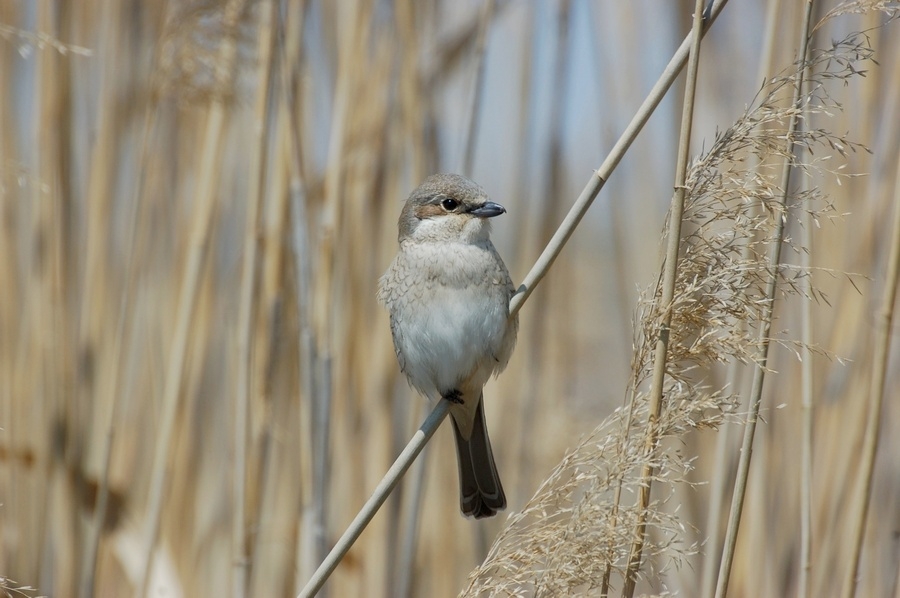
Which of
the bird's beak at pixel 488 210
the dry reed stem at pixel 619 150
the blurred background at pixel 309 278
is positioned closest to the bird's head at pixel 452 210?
the bird's beak at pixel 488 210

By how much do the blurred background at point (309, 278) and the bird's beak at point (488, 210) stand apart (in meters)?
0.22

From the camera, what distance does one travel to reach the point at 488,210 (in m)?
1.98

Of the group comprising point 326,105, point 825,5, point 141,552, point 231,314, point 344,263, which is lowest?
point 141,552

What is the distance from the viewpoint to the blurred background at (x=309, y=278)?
2113 mm

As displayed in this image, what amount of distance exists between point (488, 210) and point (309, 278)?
526 millimetres

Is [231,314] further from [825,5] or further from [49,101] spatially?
[825,5]

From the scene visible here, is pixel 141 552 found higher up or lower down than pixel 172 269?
lower down

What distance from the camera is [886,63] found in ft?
A: 6.83

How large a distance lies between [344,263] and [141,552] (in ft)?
3.16

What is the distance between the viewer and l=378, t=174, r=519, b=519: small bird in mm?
1982

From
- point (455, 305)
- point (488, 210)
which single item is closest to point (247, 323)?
point (455, 305)

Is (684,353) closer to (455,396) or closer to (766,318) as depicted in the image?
(766,318)

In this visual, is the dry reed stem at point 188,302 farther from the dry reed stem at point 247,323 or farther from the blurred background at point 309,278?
the dry reed stem at point 247,323

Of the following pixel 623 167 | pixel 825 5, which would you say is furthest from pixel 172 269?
pixel 825 5
